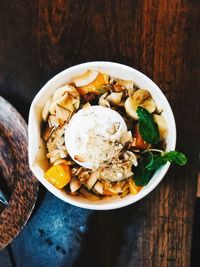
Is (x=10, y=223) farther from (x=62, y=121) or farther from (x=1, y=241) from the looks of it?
(x=62, y=121)

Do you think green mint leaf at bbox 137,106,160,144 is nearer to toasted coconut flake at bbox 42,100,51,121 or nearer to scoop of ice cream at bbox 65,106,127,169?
scoop of ice cream at bbox 65,106,127,169

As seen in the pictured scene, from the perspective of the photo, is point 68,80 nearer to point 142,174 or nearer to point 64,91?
point 64,91

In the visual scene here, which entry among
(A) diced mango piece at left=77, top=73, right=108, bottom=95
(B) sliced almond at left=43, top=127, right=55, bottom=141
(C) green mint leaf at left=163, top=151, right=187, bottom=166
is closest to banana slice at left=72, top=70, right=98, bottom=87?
(A) diced mango piece at left=77, top=73, right=108, bottom=95

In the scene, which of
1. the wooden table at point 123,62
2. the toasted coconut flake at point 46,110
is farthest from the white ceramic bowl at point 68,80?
the wooden table at point 123,62

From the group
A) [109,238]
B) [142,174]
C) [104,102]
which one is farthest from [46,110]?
[109,238]

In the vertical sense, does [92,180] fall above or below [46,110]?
below

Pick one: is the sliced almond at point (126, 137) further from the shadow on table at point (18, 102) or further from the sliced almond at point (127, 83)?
the shadow on table at point (18, 102)
